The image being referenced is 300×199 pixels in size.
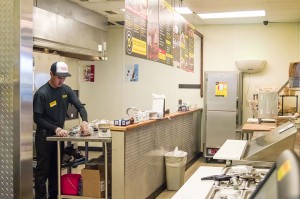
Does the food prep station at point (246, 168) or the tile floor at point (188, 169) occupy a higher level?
the food prep station at point (246, 168)

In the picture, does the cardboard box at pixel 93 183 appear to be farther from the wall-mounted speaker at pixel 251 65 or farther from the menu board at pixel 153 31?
the wall-mounted speaker at pixel 251 65

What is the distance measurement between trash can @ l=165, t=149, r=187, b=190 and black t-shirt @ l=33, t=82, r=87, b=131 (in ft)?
6.03

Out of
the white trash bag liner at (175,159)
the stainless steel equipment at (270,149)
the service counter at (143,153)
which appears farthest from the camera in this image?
the white trash bag liner at (175,159)

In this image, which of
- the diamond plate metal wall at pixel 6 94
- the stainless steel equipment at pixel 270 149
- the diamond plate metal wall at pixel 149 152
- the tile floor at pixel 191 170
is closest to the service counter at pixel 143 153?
the diamond plate metal wall at pixel 149 152

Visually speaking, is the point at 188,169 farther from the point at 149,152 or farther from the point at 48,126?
the point at 48,126

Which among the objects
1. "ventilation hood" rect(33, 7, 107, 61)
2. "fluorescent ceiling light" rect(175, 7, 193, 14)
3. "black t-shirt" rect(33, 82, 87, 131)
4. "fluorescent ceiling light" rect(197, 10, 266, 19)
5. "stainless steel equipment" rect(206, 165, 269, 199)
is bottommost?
"stainless steel equipment" rect(206, 165, 269, 199)

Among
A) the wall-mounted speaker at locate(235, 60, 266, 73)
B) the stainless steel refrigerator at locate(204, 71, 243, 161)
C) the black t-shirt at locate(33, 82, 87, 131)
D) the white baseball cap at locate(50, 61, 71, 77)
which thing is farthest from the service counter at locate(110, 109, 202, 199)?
the wall-mounted speaker at locate(235, 60, 266, 73)

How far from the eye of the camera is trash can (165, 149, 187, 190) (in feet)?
18.6

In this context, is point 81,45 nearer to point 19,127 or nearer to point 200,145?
point 200,145

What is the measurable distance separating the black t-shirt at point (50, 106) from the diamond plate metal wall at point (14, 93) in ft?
8.22

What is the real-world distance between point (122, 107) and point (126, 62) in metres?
1.10

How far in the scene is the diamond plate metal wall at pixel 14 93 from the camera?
190 cm

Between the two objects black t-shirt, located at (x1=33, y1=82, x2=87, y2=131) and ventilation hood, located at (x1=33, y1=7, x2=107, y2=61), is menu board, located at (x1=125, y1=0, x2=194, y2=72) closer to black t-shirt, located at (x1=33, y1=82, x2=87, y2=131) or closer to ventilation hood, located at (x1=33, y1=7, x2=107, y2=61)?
black t-shirt, located at (x1=33, y1=82, x2=87, y2=131)

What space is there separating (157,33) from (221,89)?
11.3 ft
